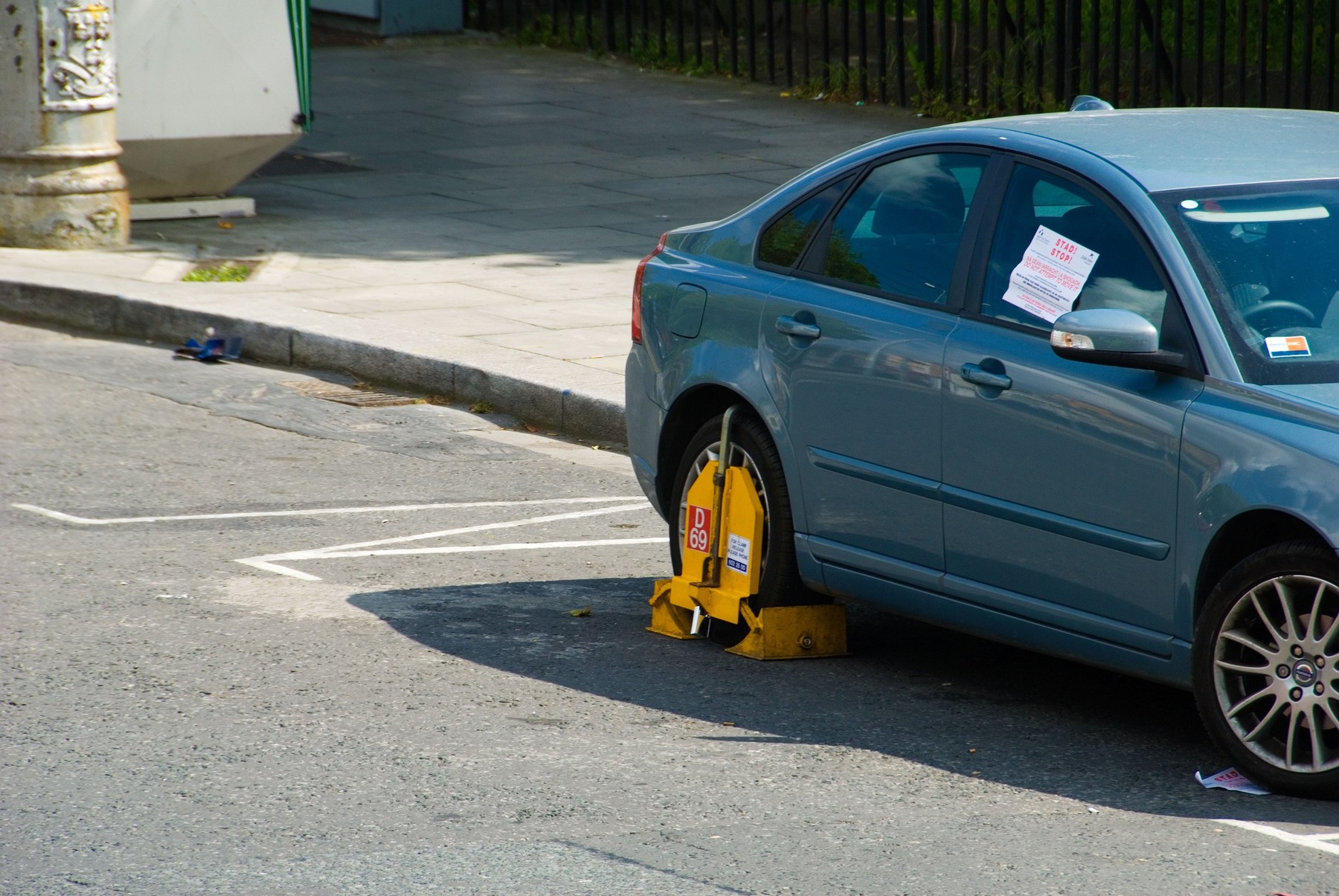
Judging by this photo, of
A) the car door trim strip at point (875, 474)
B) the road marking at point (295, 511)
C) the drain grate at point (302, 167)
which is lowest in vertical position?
the road marking at point (295, 511)

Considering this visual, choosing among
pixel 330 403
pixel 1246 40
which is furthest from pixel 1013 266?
pixel 1246 40

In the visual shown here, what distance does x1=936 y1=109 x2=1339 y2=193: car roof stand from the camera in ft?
18.0

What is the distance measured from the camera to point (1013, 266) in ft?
18.5

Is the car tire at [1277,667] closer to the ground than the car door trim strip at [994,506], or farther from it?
closer to the ground

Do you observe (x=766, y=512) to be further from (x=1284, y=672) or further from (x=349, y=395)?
(x=349, y=395)

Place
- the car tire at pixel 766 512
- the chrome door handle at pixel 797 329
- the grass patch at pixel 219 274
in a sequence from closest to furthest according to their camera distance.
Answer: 1. the chrome door handle at pixel 797 329
2. the car tire at pixel 766 512
3. the grass patch at pixel 219 274

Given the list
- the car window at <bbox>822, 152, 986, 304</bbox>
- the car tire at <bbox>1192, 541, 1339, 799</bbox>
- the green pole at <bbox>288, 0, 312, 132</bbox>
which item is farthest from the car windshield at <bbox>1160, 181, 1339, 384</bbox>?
the green pole at <bbox>288, 0, 312, 132</bbox>

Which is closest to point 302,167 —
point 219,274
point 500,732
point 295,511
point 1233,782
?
point 219,274

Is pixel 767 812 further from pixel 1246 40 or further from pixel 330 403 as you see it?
pixel 1246 40

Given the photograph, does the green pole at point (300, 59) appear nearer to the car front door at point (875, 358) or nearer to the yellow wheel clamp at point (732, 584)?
the yellow wheel clamp at point (732, 584)

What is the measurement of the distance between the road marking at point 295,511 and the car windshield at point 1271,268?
3516 millimetres

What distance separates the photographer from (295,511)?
815 centimetres

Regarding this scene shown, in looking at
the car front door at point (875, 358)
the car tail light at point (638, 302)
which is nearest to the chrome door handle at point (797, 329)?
the car front door at point (875, 358)

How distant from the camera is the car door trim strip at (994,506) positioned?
17.0ft
